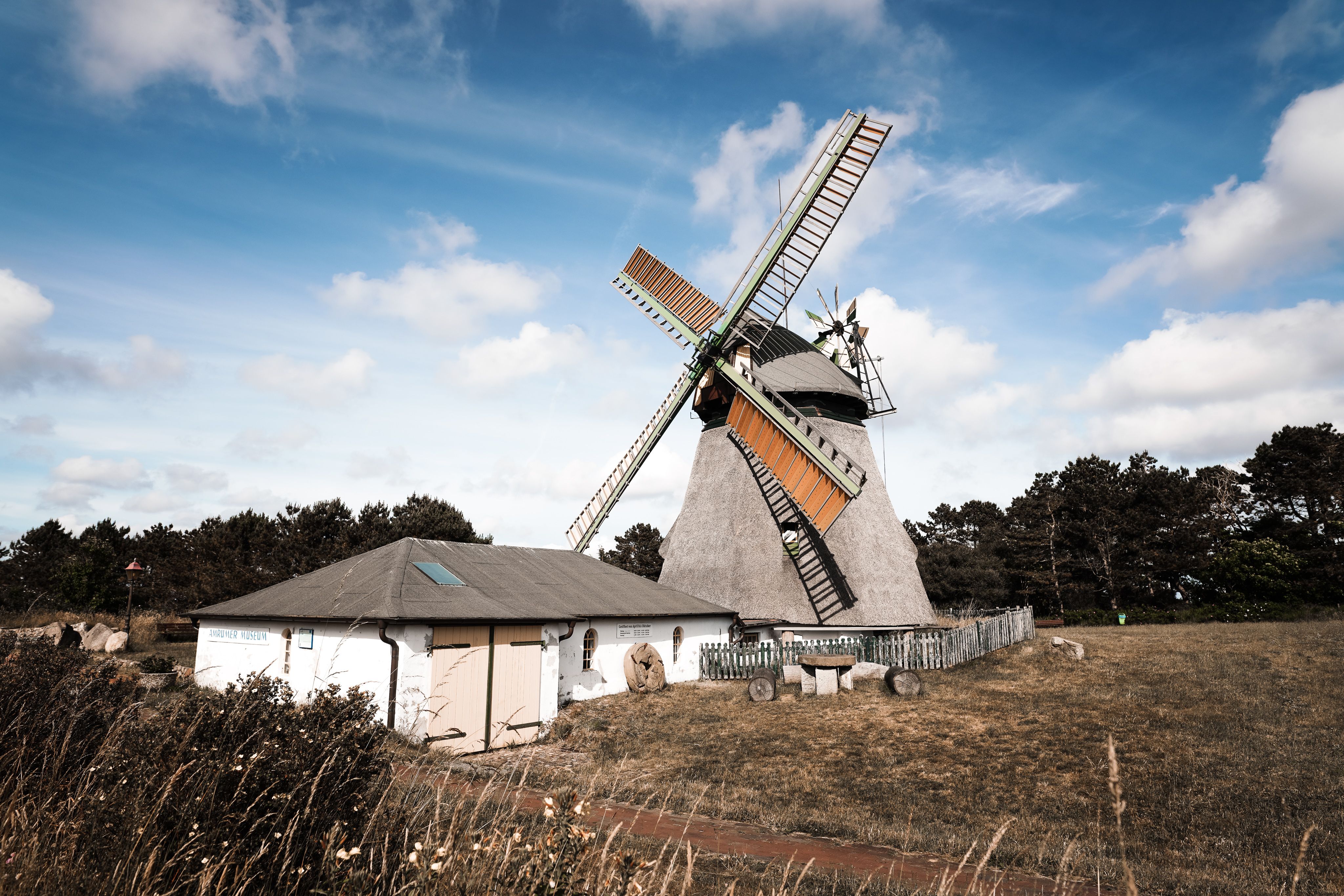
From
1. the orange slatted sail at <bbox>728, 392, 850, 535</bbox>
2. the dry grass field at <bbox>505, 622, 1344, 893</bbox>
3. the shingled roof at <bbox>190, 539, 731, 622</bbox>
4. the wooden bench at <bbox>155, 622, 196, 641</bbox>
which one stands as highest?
the orange slatted sail at <bbox>728, 392, 850, 535</bbox>

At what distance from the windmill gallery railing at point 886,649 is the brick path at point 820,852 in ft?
38.2

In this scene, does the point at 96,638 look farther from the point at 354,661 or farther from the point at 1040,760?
the point at 1040,760

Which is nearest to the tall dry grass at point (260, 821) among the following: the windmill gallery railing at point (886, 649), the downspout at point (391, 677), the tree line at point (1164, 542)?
the downspout at point (391, 677)

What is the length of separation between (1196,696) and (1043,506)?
35.6m

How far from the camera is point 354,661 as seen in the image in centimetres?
1433

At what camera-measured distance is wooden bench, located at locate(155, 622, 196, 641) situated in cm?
2928

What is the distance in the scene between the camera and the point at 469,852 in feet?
11.4

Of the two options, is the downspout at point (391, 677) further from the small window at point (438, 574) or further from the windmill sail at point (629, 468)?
the windmill sail at point (629, 468)

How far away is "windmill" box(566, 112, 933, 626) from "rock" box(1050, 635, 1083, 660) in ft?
13.0

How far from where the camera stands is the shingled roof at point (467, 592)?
585 inches

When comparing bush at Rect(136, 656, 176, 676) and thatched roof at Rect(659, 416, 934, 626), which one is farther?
thatched roof at Rect(659, 416, 934, 626)

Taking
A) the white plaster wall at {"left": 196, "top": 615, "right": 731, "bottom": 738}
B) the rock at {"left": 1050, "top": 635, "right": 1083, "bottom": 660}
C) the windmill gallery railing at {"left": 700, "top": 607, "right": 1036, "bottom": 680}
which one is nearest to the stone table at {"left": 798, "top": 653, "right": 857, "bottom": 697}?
the windmill gallery railing at {"left": 700, "top": 607, "right": 1036, "bottom": 680}

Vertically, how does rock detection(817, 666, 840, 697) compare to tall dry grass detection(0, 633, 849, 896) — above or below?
below

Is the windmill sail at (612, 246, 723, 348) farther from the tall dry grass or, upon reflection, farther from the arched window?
the tall dry grass
